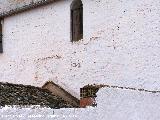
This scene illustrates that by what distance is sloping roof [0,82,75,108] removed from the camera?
25.1 ft

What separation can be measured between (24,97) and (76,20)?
3.36 m

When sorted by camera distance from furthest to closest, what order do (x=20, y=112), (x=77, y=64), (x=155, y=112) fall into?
(x=77, y=64), (x=155, y=112), (x=20, y=112)

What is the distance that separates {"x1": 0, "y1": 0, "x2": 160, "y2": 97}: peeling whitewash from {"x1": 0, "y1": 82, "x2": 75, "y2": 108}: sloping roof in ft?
3.92

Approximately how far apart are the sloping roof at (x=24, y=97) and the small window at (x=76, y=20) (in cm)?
193

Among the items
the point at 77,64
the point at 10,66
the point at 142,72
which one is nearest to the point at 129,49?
the point at 142,72

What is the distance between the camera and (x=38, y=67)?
475 inches

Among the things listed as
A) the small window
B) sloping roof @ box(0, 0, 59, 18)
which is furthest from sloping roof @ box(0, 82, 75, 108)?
sloping roof @ box(0, 0, 59, 18)

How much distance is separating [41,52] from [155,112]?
5586 mm

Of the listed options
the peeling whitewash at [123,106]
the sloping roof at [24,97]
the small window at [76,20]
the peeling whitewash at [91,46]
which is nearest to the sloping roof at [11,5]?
the peeling whitewash at [91,46]

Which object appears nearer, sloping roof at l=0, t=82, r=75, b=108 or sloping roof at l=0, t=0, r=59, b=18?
sloping roof at l=0, t=82, r=75, b=108

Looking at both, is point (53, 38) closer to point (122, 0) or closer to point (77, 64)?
point (77, 64)

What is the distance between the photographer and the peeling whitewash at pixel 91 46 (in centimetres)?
883

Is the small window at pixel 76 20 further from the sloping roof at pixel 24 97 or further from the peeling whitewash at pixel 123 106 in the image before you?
the peeling whitewash at pixel 123 106

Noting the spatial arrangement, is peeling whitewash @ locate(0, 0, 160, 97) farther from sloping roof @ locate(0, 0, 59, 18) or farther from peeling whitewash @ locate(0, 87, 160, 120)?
peeling whitewash @ locate(0, 87, 160, 120)
